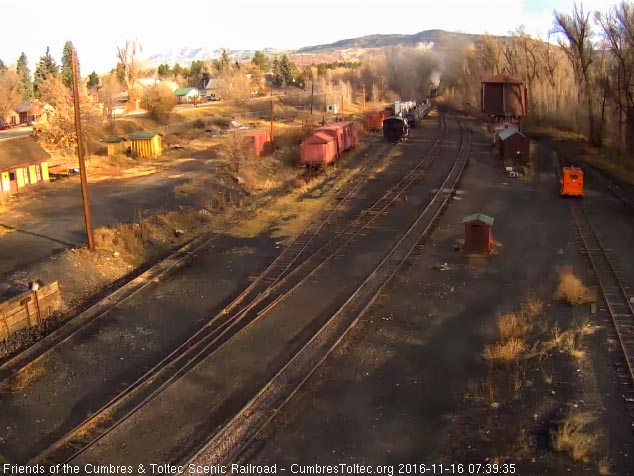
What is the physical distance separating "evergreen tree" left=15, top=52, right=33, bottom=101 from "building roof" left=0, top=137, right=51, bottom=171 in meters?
73.3

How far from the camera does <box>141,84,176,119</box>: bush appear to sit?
62.2 metres

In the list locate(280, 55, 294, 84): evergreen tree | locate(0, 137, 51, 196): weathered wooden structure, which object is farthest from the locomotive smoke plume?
locate(0, 137, 51, 196): weathered wooden structure

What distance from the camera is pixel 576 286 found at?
14430 mm

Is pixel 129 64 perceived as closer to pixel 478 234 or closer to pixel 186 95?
pixel 186 95

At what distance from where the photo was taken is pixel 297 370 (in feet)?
36.7

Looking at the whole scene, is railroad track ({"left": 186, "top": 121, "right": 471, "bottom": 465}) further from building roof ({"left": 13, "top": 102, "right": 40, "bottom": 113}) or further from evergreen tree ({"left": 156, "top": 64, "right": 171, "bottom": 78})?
evergreen tree ({"left": 156, "top": 64, "right": 171, "bottom": 78})

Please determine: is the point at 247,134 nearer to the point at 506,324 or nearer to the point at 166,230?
the point at 166,230

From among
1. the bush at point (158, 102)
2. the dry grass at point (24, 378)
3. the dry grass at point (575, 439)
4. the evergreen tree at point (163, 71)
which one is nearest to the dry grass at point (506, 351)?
the dry grass at point (575, 439)

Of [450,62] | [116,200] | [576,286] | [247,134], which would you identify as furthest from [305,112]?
[576,286]

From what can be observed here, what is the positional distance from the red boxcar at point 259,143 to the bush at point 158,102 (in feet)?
82.0

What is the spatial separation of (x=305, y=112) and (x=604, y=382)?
74.2 metres

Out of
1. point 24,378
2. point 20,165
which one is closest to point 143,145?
point 20,165

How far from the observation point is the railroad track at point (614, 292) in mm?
11245

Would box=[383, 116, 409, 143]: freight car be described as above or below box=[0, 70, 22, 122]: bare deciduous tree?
below
